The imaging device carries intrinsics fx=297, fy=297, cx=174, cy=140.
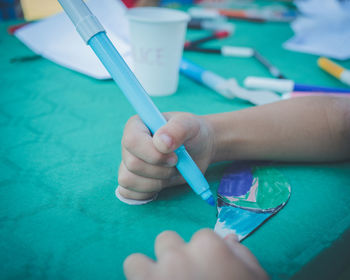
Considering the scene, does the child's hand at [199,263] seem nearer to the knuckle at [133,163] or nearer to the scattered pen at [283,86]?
the knuckle at [133,163]

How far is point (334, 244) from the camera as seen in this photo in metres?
0.27

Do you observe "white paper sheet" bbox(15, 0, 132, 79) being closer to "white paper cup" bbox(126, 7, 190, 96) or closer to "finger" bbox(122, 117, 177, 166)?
"white paper cup" bbox(126, 7, 190, 96)

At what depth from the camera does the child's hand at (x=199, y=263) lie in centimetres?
19

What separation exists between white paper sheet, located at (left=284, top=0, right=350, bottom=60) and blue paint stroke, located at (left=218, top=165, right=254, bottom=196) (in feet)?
1.87

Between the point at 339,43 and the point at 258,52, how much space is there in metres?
0.24

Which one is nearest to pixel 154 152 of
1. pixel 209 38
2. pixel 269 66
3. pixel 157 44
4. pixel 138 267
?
pixel 138 267

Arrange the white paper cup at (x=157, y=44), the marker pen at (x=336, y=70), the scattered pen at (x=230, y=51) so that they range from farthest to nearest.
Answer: the scattered pen at (x=230, y=51)
the marker pen at (x=336, y=70)
the white paper cup at (x=157, y=44)

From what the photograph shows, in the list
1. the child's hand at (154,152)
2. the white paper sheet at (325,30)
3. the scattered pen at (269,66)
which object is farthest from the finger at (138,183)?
the white paper sheet at (325,30)

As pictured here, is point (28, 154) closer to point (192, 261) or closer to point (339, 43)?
point (192, 261)

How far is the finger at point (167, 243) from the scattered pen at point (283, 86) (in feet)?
1.42

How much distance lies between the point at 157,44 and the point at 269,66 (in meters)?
0.30

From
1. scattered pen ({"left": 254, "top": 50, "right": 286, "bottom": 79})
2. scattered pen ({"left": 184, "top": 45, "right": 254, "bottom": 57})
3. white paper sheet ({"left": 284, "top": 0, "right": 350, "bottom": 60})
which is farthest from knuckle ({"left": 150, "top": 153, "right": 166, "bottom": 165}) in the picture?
white paper sheet ({"left": 284, "top": 0, "right": 350, "bottom": 60})

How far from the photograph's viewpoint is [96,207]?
0.31 m

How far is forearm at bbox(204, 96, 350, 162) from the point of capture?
39 centimetres
